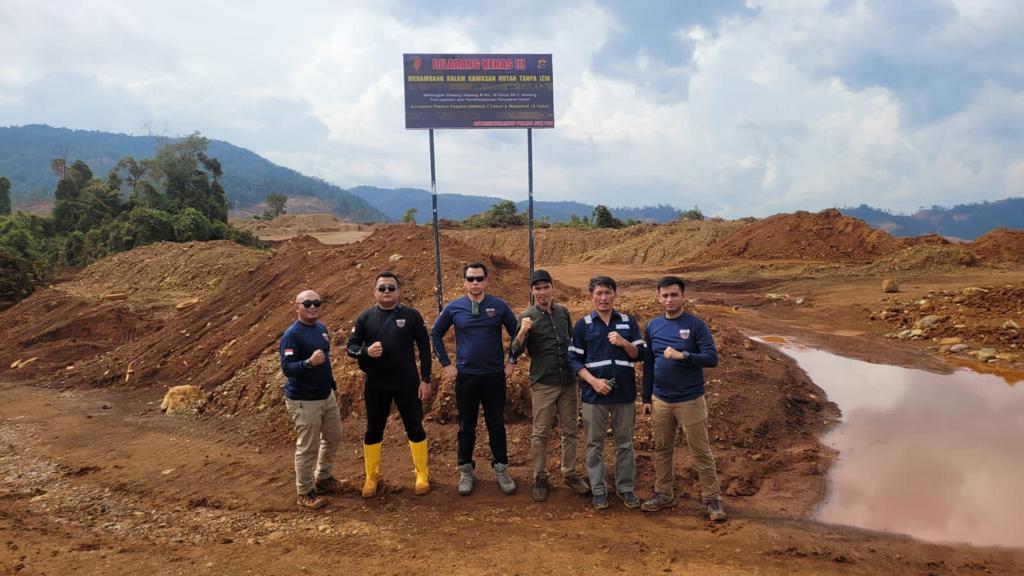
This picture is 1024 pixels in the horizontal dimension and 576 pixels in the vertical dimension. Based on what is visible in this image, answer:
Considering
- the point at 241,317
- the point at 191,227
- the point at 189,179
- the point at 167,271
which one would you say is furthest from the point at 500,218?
the point at 241,317

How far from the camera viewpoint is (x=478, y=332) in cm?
469

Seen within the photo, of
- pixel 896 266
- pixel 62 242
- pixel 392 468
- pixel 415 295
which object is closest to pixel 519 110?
pixel 415 295

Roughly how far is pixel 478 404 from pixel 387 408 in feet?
2.40

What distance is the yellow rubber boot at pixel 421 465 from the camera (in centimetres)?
491

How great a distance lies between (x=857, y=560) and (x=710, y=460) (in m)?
1.05

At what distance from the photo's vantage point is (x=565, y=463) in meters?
4.77

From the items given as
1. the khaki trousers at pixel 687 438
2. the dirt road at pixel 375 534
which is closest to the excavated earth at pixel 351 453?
the dirt road at pixel 375 534

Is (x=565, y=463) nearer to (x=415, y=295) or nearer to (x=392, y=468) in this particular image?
(x=392, y=468)

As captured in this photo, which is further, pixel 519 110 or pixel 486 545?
pixel 519 110

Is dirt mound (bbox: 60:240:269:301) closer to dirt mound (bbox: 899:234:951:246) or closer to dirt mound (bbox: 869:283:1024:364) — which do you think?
dirt mound (bbox: 869:283:1024:364)

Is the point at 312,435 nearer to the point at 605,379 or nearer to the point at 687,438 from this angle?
the point at 605,379

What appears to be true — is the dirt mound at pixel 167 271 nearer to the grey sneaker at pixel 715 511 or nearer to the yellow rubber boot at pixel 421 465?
the yellow rubber boot at pixel 421 465

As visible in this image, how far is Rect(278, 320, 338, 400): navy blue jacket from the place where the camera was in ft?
15.2

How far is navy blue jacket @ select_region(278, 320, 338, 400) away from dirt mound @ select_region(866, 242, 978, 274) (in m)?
21.7
